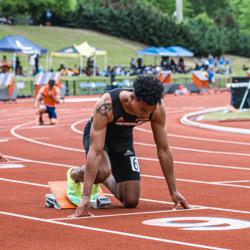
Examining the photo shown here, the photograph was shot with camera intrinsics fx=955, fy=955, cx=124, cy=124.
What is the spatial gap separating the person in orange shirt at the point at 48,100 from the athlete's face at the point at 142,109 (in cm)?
1929

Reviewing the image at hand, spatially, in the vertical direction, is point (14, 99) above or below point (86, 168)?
below

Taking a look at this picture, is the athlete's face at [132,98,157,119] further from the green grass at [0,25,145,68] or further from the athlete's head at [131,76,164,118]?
the green grass at [0,25,145,68]

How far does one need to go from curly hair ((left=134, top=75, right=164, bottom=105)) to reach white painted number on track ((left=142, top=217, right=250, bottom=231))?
46.9 inches

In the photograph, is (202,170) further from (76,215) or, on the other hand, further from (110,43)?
(110,43)

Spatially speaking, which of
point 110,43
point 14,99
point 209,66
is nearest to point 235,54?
point 110,43

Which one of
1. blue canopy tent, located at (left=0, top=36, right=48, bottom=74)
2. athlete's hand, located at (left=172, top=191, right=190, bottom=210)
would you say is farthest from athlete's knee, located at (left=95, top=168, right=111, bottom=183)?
blue canopy tent, located at (left=0, top=36, right=48, bottom=74)

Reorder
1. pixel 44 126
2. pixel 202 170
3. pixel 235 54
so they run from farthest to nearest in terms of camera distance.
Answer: pixel 235 54, pixel 44 126, pixel 202 170

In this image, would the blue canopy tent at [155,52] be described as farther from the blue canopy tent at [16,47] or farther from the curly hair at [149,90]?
the curly hair at [149,90]

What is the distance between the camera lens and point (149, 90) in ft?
30.8

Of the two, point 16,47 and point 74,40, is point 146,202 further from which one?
point 74,40

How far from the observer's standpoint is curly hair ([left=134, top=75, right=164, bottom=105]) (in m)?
9.40

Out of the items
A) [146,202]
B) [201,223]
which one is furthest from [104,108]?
[146,202]

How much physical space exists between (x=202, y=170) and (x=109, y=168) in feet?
17.5

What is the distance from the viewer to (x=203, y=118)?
30.7 meters
